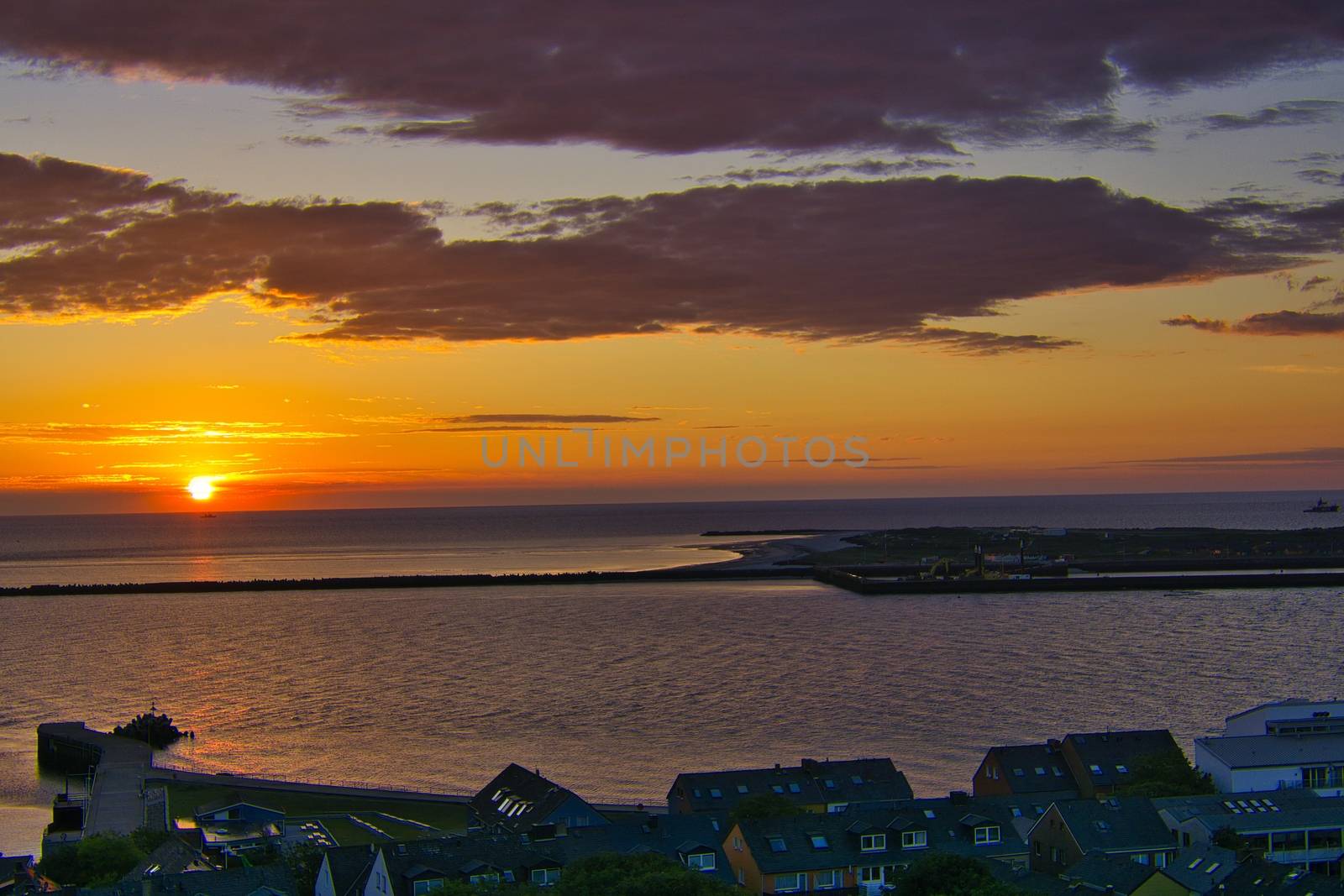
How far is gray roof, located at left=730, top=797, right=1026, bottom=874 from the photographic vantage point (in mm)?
35000

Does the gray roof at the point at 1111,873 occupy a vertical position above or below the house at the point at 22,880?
above

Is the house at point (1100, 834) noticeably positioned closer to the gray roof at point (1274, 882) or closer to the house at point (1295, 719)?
the gray roof at point (1274, 882)

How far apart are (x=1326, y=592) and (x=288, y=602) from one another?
112833mm

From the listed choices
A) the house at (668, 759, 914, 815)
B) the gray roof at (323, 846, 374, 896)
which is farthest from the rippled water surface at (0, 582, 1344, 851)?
the gray roof at (323, 846, 374, 896)

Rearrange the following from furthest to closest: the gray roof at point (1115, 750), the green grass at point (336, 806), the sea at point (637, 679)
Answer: the sea at point (637, 679)
the gray roof at point (1115, 750)
the green grass at point (336, 806)

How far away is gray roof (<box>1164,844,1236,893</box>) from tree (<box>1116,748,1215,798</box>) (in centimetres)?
645

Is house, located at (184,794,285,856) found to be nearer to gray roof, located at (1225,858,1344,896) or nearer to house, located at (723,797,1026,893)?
house, located at (723,797,1026,893)

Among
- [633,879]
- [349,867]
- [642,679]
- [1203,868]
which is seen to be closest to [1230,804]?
[1203,868]

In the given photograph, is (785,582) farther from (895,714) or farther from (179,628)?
(895,714)

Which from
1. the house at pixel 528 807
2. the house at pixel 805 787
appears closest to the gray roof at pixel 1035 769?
the house at pixel 805 787

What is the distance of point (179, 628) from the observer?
116 m

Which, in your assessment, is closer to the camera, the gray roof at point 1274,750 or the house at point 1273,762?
the house at point 1273,762

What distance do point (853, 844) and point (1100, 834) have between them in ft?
22.5

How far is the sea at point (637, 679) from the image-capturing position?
185 feet
